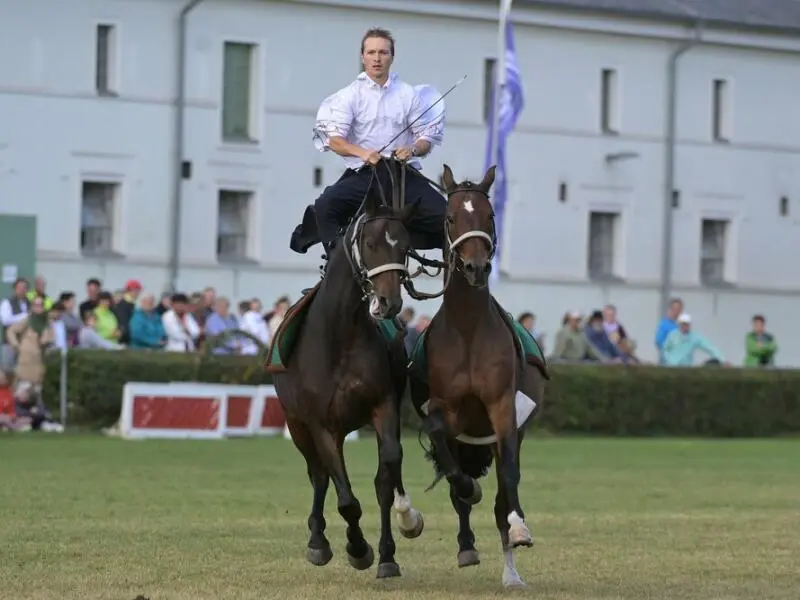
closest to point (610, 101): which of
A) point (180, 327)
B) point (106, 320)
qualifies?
point (180, 327)

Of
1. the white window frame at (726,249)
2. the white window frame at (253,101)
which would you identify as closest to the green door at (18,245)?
the white window frame at (253,101)

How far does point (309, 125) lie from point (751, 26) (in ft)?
46.5

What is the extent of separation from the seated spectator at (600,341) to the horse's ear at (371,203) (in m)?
22.2

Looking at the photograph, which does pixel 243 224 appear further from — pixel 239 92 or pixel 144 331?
pixel 144 331

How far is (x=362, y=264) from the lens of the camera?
37.4 feet

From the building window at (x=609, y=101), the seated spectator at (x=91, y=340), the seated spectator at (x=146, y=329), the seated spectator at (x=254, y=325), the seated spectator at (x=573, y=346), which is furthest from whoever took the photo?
the building window at (x=609, y=101)

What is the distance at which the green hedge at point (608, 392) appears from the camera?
27.5m

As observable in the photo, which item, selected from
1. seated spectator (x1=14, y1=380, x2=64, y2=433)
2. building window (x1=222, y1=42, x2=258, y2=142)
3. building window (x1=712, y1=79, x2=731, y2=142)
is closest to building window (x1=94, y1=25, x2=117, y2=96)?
building window (x1=222, y1=42, x2=258, y2=142)

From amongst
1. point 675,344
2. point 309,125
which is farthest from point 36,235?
point 675,344

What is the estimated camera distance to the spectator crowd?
27.0m

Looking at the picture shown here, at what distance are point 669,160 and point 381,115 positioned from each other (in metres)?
42.2

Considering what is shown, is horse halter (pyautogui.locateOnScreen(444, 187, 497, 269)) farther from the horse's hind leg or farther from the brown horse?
the horse's hind leg

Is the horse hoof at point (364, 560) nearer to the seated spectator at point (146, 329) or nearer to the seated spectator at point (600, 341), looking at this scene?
the seated spectator at point (146, 329)

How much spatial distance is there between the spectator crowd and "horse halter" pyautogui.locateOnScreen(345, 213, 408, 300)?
469 inches
